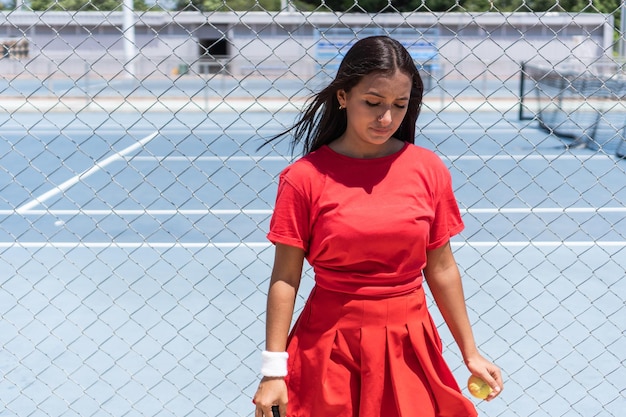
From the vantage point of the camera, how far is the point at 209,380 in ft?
15.8

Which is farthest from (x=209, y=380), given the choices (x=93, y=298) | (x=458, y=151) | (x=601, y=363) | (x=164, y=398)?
(x=458, y=151)

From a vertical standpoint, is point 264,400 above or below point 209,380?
above

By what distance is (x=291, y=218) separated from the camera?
2.56m

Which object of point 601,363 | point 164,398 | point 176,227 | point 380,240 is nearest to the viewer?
point 380,240

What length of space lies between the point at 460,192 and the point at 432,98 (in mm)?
13720

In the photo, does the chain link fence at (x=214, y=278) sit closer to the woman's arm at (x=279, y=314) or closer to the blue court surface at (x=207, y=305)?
the blue court surface at (x=207, y=305)

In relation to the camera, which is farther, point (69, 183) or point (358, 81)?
point (69, 183)

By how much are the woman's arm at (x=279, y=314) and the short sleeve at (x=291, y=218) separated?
4 cm

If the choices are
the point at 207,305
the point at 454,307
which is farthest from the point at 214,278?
the point at 454,307

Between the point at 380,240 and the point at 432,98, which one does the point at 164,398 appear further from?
the point at 432,98

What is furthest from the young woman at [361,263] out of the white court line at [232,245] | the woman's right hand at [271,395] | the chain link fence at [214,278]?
the white court line at [232,245]

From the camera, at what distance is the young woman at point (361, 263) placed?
2.56 metres

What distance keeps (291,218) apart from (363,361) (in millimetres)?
489

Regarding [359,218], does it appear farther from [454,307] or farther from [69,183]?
[69,183]
